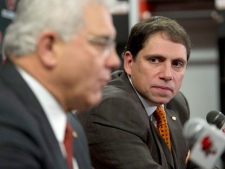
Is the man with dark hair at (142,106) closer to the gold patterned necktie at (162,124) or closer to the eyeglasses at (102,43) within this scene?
the gold patterned necktie at (162,124)

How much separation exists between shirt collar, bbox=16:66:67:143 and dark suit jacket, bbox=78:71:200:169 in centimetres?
74

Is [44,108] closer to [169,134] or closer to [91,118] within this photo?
[91,118]

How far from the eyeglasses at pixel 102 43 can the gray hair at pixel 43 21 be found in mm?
47

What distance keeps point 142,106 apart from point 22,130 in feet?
3.52

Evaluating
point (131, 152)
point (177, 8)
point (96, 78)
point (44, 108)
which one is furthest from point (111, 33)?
point (177, 8)

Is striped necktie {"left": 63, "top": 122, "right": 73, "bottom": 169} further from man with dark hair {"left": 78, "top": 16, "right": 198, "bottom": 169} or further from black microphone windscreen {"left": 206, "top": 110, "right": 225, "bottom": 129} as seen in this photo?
black microphone windscreen {"left": 206, "top": 110, "right": 225, "bottom": 129}

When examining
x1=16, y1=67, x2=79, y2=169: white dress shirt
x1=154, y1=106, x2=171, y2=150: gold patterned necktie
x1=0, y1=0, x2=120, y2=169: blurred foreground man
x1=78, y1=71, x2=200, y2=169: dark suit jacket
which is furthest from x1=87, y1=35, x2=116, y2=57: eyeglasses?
x1=154, y1=106, x2=171, y2=150: gold patterned necktie

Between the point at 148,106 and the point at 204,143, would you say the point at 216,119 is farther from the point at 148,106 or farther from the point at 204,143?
the point at 204,143

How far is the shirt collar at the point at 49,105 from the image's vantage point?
4.79ft

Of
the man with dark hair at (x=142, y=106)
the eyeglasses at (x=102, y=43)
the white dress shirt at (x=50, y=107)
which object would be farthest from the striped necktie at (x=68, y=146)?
the man with dark hair at (x=142, y=106)

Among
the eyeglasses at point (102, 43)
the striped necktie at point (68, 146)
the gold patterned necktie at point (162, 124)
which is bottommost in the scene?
the gold patterned necktie at point (162, 124)

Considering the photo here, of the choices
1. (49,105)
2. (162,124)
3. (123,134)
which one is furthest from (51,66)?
(162,124)

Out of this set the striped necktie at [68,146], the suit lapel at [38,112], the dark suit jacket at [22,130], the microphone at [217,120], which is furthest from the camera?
the microphone at [217,120]

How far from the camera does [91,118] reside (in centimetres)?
233
